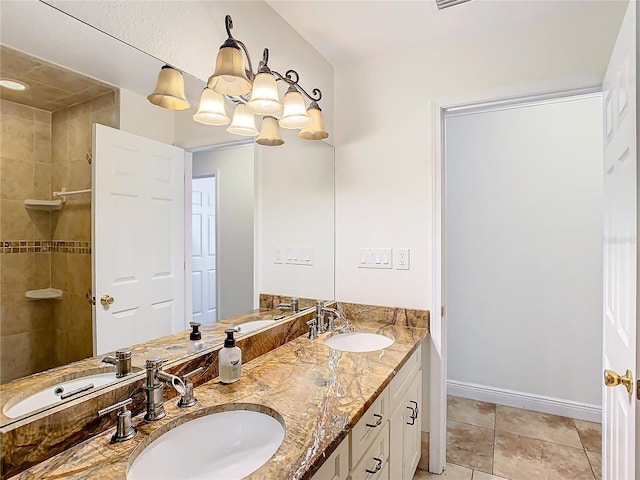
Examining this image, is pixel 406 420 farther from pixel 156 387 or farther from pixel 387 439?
pixel 156 387

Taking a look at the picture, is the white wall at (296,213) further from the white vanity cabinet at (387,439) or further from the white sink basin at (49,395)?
the white sink basin at (49,395)

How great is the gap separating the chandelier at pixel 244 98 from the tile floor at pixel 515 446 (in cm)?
188

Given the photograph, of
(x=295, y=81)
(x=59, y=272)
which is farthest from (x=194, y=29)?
(x=59, y=272)

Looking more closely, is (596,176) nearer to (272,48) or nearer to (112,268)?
(272,48)

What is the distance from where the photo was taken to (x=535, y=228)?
107 inches

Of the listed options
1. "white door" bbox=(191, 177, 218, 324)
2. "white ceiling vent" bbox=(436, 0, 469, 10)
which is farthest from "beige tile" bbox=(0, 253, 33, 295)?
"white ceiling vent" bbox=(436, 0, 469, 10)

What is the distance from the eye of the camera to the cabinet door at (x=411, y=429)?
5.44 feet

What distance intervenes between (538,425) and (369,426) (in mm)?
1985

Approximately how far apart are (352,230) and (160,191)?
1.28 m

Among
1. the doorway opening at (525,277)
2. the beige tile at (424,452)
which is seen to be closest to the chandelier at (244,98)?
the doorway opening at (525,277)

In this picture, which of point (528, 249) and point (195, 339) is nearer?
point (195, 339)

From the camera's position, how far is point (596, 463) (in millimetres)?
2105

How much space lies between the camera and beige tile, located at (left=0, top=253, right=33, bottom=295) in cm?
80

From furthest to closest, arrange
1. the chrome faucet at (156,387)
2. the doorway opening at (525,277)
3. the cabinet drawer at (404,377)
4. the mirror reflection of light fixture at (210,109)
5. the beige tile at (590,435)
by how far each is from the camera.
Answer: the doorway opening at (525,277), the beige tile at (590,435), the cabinet drawer at (404,377), the mirror reflection of light fixture at (210,109), the chrome faucet at (156,387)
